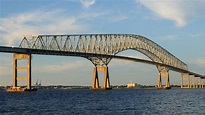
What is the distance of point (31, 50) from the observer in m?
116

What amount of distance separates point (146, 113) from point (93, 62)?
324 ft

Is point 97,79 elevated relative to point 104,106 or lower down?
elevated

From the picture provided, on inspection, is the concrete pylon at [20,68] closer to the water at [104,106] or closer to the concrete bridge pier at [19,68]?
the concrete bridge pier at [19,68]

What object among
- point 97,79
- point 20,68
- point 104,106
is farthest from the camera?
point 97,79

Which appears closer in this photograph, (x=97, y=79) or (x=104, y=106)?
(x=104, y=106)

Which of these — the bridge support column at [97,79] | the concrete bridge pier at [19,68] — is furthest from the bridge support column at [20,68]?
the bridge support column at [97,79]

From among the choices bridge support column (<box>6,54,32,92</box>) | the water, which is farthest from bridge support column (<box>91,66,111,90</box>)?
the water

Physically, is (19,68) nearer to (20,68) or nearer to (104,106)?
(20,68)

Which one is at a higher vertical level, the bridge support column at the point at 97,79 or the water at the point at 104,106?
the bridge support column at the point at 97,79

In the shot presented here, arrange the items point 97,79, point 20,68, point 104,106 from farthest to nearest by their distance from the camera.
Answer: point 97,79
point 20,68
point 104,106

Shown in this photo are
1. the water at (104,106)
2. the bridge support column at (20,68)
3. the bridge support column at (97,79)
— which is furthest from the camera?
the bridge support column at (97,79)

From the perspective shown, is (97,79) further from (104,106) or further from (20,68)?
(104,106)

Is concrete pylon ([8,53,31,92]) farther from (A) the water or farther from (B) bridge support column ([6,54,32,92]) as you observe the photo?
(A) the water

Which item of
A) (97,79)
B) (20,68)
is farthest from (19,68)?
(97,79)
